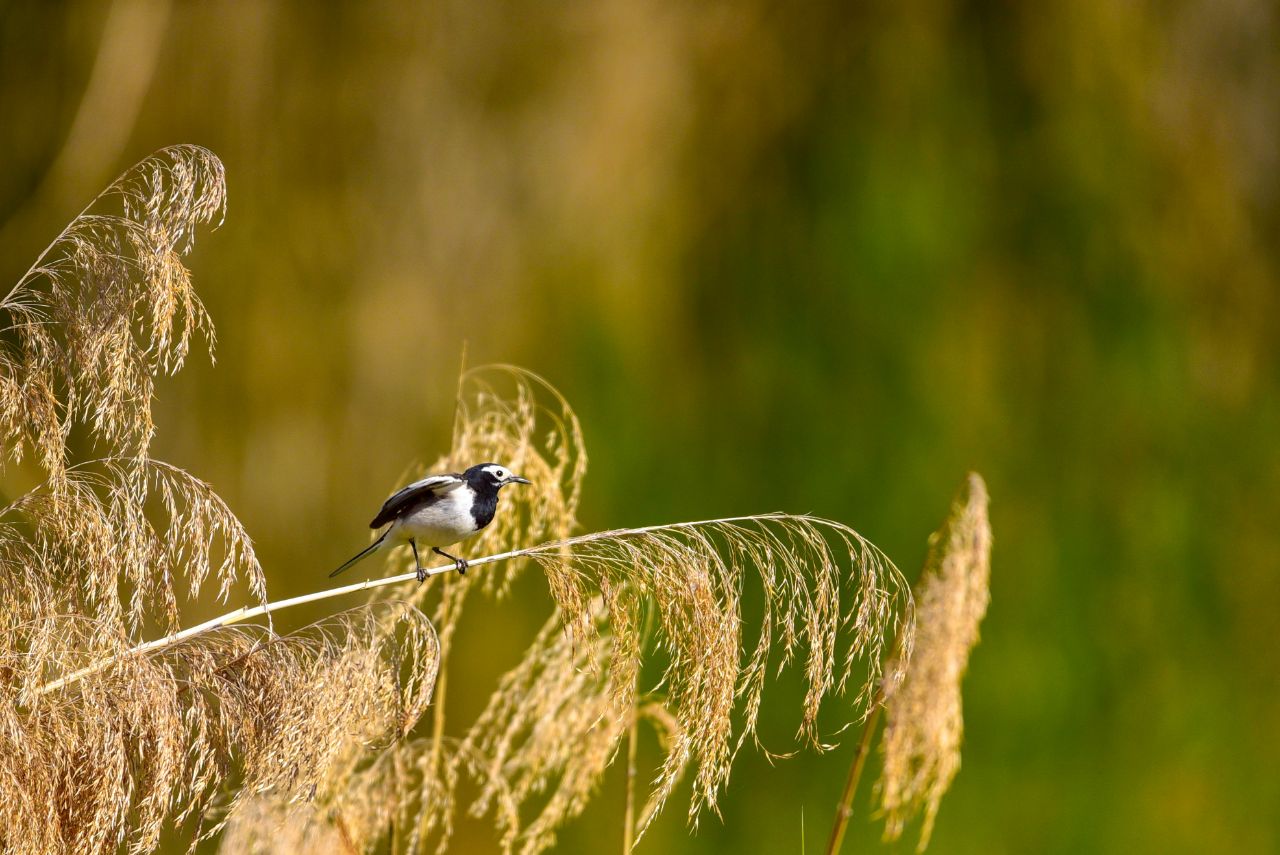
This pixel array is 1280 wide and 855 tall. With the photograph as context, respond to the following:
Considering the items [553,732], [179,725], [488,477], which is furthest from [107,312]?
[553,732]

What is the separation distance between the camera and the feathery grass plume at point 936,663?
1.67 meters

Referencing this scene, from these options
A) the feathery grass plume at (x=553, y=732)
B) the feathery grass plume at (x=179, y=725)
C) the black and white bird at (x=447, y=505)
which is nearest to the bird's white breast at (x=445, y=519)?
the black and white bird at (x=447, y=505)

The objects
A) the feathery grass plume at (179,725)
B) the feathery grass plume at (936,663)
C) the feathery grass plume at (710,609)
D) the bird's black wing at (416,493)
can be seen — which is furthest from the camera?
the bird's black wing at (416,493)

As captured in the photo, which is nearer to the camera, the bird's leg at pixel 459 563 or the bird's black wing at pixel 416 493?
the bird's leg at pixel 459 563

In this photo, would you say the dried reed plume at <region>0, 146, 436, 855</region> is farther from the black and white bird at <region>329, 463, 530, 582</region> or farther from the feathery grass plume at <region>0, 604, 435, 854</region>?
the black and white bird at <region>329, 463, 530, 582</region>

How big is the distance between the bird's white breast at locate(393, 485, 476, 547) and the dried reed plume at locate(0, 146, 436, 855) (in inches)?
12.7

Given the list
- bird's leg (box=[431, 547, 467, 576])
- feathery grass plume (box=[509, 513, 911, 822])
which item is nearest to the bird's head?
bird's leg (box=[431, 547, 467, 576])

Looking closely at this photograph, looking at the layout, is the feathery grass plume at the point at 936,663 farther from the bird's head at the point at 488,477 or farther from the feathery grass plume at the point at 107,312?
the feathery grass plume at the point at 107,312

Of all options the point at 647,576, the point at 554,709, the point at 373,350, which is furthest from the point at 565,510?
the point at 373,350

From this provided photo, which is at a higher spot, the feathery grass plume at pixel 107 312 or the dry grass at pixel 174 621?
the feathery grass plume at pixel 107 312

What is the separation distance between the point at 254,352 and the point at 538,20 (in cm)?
135

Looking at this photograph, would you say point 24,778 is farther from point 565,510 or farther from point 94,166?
point 94,166

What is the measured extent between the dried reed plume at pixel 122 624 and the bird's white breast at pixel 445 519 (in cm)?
32

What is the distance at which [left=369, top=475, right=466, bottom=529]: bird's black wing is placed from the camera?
6.00 ft
